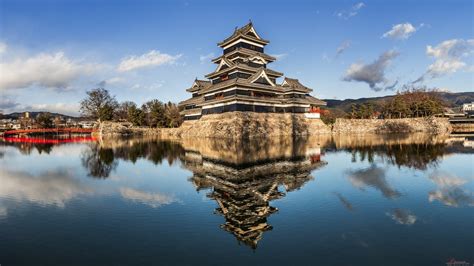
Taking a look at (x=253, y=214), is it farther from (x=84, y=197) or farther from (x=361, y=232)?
(x=84, y=197)

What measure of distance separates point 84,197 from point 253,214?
6.44 metres

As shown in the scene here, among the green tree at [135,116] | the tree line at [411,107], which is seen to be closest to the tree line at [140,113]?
the green tree at [135,116]

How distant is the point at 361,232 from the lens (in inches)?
239

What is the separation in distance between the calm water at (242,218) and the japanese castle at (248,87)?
30.2m

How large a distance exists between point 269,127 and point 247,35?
60.3 feet

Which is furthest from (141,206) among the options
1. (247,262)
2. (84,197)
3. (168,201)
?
(247,262)

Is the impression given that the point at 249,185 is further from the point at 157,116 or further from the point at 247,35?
the point at 157,116

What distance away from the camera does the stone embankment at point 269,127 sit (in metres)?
40.6

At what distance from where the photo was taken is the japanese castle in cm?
4266

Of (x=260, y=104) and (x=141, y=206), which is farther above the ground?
(x=260, y=104)

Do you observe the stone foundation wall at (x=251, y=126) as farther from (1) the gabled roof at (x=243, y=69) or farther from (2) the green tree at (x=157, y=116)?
(2) the green tree at (x=157, y=116)

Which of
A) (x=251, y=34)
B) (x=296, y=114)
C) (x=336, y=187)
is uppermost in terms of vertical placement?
(x=251, y=34)

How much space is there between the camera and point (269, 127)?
43594 mm

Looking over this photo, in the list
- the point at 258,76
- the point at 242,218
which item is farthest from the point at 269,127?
the point at 242,218
